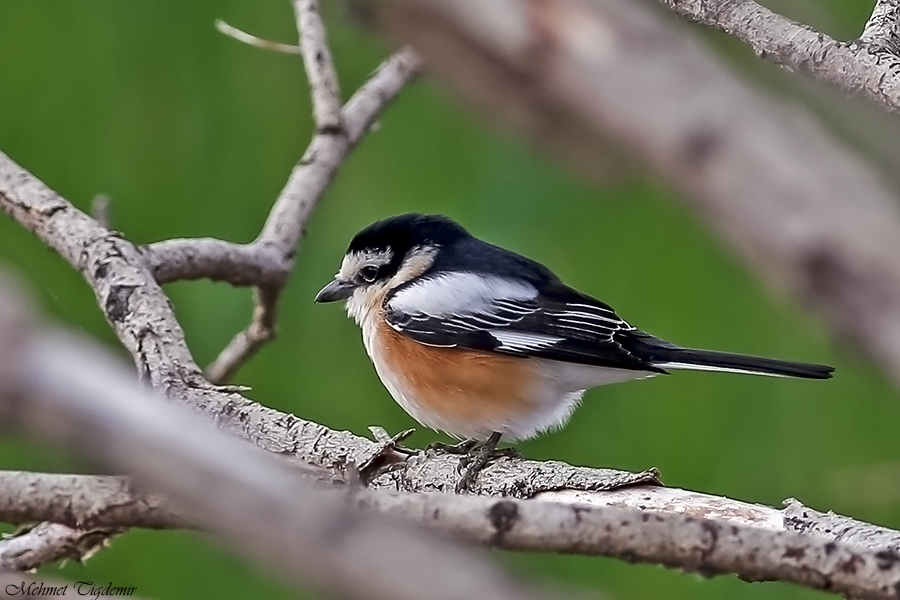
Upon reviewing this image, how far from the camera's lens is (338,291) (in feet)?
5.43

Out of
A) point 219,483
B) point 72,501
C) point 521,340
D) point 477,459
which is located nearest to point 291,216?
point 521,340

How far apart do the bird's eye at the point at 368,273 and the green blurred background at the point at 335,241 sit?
0.42 metres

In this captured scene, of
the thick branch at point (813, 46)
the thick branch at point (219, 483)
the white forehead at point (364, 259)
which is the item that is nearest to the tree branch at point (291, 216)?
the white forehead at point (364, 259)

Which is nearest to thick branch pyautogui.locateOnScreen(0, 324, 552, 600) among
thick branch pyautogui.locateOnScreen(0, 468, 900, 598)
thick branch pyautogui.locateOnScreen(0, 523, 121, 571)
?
thick branch pyautogui.locateOnScreen(0, 468, 900, 598)

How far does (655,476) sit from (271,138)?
128 cm

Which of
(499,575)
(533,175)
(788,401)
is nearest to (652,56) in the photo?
(499,575)

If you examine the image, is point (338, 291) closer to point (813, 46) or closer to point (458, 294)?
point (458, 294)

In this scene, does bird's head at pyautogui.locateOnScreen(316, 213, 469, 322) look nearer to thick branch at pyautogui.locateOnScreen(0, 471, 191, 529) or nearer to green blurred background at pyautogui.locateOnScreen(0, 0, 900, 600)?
green blurred background at pyautogui.locateOnScreen(0, 0, 900, 600)

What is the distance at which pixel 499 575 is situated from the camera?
230mm

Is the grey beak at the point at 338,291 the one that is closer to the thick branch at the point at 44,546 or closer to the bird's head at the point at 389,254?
the bird's head at the point at 389,254

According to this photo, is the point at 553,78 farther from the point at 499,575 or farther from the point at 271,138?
the point at 271,138

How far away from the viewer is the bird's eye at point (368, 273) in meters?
1.64

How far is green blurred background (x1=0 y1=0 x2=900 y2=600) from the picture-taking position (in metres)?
1.95

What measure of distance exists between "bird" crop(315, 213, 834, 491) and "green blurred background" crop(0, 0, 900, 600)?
1.37 ft
